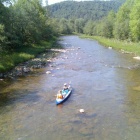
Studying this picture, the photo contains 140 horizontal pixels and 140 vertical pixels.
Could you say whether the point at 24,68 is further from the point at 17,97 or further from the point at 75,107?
the point at 75,107

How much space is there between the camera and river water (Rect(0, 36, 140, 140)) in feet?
51.8

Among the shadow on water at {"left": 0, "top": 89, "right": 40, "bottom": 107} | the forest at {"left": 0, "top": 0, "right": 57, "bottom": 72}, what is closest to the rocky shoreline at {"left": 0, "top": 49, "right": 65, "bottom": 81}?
the forest at {"left": 0, "top": 0, "right": 57, "bottom": 72}

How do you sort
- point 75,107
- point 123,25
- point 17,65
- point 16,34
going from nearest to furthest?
point 75,107 → point 17,65 → point 16,34 → point 123,25

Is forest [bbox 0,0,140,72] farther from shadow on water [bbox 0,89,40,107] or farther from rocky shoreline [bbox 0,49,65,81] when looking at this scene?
shadow on water [bbox 0,89,40,107]

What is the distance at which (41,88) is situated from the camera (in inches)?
1011

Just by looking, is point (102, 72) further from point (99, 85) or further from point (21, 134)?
point (21, 134)

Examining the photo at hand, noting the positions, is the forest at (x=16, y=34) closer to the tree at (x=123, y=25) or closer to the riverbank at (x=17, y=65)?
the riverbank at (x=17, y=65)

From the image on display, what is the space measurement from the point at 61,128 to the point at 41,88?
985cm

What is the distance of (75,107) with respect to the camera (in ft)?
66.4

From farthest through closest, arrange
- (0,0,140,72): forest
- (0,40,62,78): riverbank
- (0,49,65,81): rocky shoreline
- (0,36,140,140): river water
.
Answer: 1. (0,0,140,72): forest
2. (0,40,62,78): riverbank
3. (0,49,65,81): rocky shoreline
4. (0,36,140,140): river water

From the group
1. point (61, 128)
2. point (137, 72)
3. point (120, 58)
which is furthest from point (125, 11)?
point (61, 128)

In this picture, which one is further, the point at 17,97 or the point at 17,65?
the point at 17,65

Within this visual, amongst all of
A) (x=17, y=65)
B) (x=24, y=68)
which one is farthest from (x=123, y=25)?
(x=24, y=68)

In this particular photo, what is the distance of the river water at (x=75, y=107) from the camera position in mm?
15781
